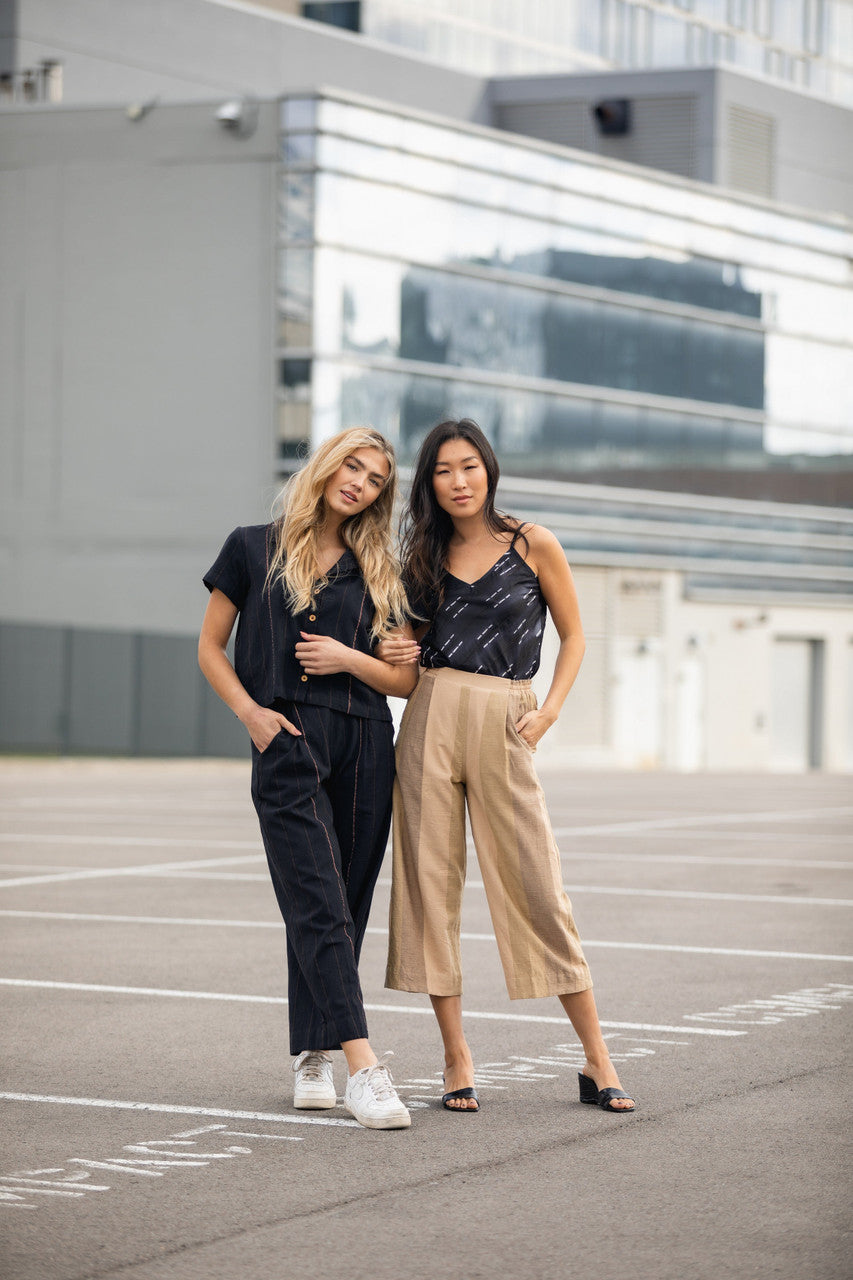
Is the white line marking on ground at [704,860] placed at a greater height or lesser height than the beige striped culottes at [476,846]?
lesser

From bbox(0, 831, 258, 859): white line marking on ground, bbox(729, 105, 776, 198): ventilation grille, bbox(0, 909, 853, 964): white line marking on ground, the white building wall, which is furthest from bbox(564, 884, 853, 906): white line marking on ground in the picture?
bbox(729, 105, 776, 198): ventilation grille

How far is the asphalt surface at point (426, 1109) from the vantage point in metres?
4.01

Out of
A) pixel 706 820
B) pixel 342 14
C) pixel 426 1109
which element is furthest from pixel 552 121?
pixel 426 1109

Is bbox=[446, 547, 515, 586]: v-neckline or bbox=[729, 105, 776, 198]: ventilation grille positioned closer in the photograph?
bbox=[446, 547, 515, 586]: v-neckline

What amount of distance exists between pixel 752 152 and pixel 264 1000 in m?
40.1

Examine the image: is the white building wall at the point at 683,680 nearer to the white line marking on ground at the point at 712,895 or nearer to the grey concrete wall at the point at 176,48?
the grey concrete wall at the point at 176,48

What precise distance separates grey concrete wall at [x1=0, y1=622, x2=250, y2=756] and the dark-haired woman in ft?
92.5

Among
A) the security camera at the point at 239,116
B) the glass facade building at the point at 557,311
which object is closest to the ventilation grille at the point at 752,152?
the glass facade building at the point at 557,311

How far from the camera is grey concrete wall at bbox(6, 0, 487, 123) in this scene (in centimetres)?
3759

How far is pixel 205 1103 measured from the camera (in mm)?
5523

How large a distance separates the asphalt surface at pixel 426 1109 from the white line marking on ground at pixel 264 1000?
0.02 meters

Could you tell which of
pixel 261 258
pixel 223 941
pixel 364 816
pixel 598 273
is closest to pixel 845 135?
pixel 598 273

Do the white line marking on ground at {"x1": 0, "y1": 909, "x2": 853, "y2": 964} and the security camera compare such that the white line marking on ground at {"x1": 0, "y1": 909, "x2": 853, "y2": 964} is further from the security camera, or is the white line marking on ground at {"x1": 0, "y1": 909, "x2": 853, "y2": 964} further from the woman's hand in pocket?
the security camera

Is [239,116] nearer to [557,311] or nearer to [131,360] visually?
[131,360]
